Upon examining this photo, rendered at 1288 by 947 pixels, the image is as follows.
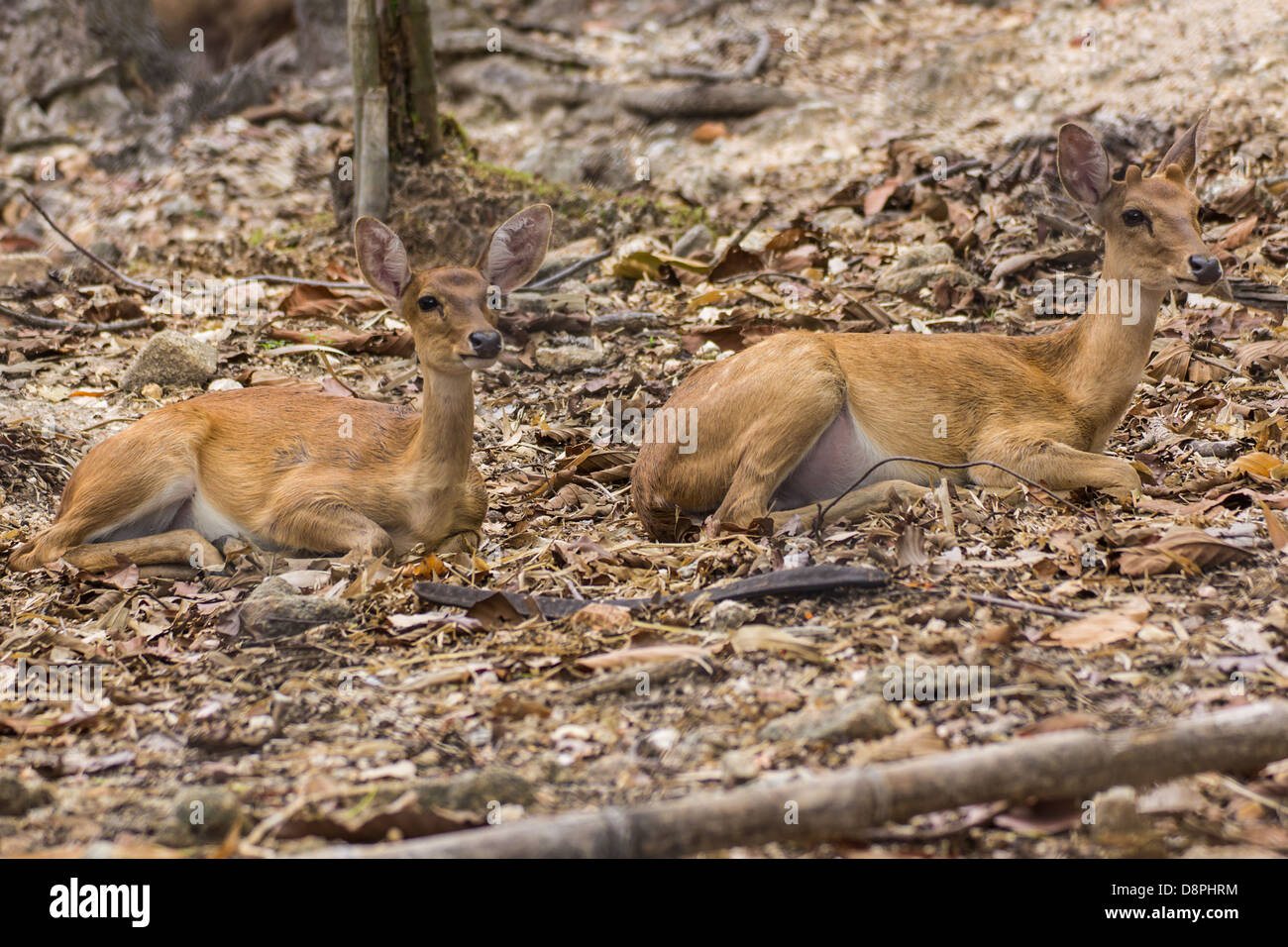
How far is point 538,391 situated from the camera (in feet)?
26.9

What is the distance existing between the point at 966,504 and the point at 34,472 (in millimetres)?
4687

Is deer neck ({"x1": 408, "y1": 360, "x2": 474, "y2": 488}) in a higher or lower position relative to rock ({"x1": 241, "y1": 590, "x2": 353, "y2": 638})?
higher

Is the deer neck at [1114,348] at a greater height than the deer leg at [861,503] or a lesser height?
greater

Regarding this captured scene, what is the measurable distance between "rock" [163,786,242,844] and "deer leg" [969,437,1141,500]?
3738mm

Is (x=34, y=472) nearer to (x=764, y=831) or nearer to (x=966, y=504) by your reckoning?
(x=966, y=504)

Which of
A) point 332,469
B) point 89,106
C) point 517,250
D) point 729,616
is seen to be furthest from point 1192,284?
point 89,106

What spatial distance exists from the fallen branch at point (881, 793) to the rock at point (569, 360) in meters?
5.43

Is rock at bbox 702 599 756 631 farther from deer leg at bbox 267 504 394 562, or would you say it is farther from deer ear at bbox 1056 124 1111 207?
deer ear at bbox 1056 124 1111 207

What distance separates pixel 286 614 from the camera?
4.82 meters

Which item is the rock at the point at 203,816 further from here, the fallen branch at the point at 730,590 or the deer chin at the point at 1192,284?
the deer chin at the point at 1192,284

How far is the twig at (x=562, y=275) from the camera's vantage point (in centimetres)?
892

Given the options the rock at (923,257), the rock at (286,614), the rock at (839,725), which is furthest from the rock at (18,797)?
the rock at (923,257)

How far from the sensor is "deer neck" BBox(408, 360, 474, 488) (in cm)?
593

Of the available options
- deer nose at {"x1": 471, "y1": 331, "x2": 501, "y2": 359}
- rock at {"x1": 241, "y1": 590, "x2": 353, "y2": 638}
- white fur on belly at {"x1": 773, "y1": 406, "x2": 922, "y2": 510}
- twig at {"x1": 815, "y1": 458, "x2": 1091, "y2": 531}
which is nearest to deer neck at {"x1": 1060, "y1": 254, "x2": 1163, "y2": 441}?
twig at {"x1": 815, "y1": 458, "x2": 1091, "y2": 531}
